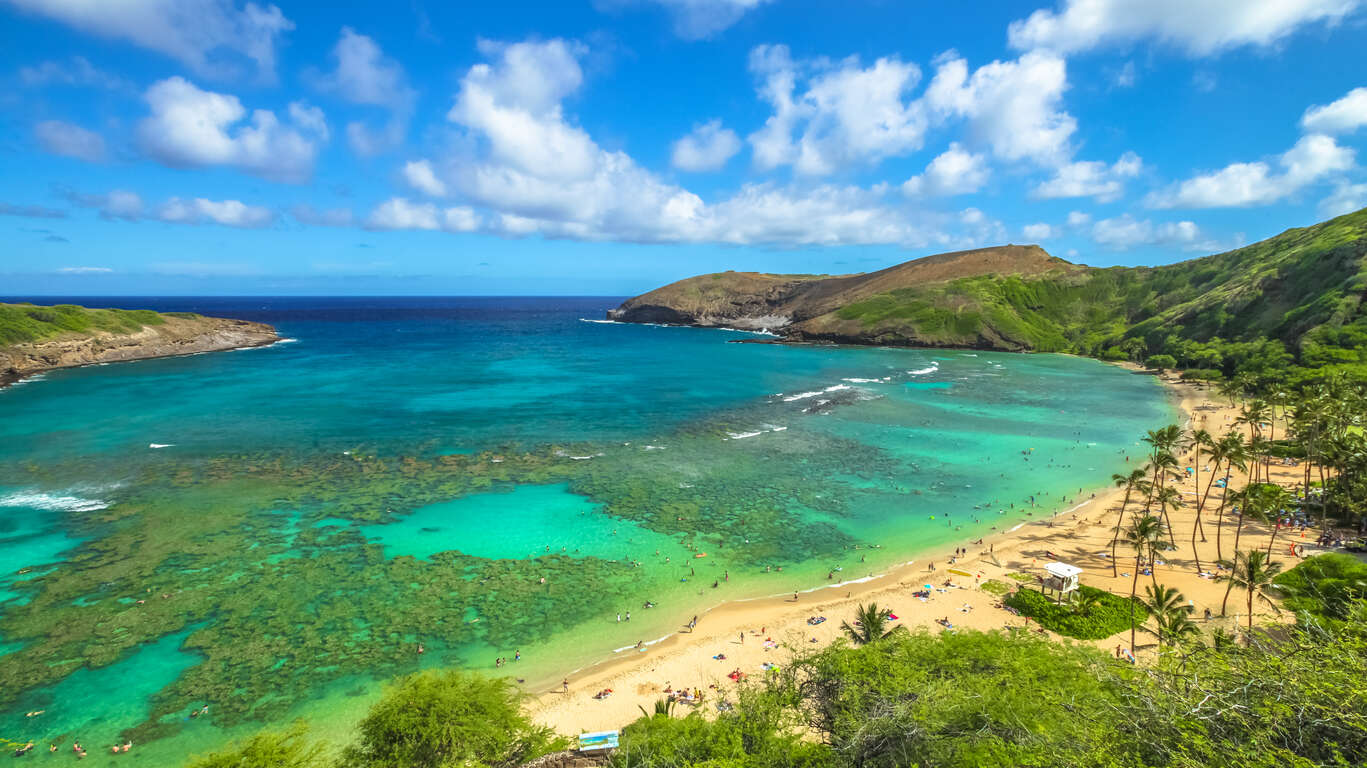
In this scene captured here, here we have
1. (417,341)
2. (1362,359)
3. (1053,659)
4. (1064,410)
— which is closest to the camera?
(1053,659)

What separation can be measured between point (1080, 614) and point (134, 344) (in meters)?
175

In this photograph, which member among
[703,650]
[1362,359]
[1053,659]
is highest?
[1362,359]

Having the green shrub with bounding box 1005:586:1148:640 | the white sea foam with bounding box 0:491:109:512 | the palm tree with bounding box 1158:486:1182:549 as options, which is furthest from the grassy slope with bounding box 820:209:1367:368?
the white sea foam with bounding box 0:491:109:512

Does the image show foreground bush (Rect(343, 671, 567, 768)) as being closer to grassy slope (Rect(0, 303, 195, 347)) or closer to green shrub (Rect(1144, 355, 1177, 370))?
grassy slope (Rect(0, 303, 195, 347))

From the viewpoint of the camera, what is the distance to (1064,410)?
8619cm

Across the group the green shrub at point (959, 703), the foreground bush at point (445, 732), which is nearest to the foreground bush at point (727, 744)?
the green shrub at point (959, 703)

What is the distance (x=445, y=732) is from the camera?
19.7 m

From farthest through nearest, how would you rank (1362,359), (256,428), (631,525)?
(1362,359) < (256,428) < (631,525)

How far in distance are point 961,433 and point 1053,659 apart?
54328 millimetres

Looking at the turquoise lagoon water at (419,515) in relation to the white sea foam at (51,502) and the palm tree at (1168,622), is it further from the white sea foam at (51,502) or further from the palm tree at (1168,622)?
the palm tree at (1168,622)

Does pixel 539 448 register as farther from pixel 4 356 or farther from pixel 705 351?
pixel 4 356

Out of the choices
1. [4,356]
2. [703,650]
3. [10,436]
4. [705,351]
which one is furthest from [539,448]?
[4,356]

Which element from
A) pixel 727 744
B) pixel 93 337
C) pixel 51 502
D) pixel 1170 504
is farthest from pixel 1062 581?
pixel 93 337

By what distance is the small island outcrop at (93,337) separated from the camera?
108 meters
